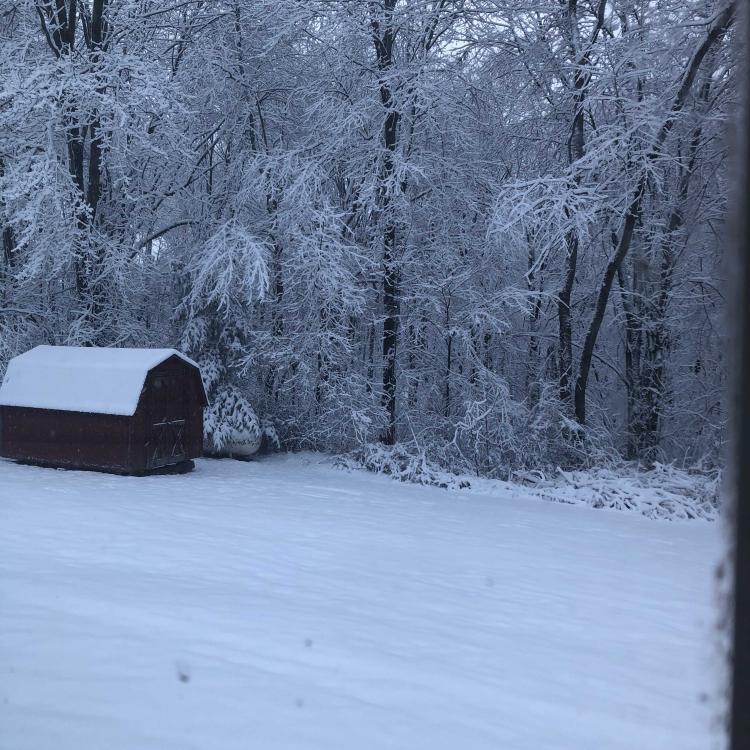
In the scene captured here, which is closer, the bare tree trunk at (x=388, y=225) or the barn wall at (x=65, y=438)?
the barn wall at (x=65, y=438)

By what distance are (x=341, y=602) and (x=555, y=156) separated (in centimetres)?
1293

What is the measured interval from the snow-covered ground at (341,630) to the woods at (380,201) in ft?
17.2

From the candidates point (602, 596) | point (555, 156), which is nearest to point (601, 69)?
point (555, 156)

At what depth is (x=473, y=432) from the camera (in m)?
13.4

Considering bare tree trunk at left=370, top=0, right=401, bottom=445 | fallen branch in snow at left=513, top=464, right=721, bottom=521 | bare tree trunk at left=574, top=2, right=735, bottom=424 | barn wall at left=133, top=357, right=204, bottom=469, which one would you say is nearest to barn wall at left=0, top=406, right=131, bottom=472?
barn wall at left=133, top=357, right=204, bottom=469

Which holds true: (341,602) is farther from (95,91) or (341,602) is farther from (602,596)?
(95,91)

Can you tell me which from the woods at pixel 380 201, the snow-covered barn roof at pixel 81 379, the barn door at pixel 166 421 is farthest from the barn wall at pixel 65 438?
the woods at pixel 380 201

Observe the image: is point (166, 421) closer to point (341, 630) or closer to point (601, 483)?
point (601, 483)

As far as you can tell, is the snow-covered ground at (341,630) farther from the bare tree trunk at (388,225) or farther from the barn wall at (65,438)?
the bare tree trunk at (388,225)

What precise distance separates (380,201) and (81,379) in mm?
6521

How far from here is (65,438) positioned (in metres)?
11.8

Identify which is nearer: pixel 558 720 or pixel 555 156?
pixel 558 720

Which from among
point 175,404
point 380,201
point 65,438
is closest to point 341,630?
point 175,404

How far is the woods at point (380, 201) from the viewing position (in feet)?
43.0
